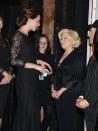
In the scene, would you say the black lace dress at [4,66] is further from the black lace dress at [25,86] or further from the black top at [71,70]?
the black top at [71,70]

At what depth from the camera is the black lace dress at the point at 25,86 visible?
3.07 metres

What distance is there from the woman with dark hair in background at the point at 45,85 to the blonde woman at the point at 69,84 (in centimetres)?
42

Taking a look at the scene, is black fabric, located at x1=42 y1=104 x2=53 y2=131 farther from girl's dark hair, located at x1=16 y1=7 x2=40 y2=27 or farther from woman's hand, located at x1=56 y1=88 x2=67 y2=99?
girl's dark hair, located at x1=16 y1=7 x2=40 y2=27

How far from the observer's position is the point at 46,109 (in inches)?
157

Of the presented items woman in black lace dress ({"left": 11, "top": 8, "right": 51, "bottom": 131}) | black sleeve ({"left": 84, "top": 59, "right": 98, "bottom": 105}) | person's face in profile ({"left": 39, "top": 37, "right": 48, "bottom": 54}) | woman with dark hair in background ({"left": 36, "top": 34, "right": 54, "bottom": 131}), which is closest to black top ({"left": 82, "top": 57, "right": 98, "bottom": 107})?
black sleeve ({"left": 84, "top": 59, "right": 98, "bottom": 105})

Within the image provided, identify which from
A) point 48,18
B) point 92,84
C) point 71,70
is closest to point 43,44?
point 71,70

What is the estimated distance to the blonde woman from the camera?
3.34 meters

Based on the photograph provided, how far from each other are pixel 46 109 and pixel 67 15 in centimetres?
153

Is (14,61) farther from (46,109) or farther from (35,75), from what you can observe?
(46,109)

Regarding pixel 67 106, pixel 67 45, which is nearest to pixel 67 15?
pixel 67 45

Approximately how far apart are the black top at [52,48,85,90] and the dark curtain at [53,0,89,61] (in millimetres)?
673

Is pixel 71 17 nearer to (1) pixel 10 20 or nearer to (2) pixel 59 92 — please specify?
(2) pixel 59 92

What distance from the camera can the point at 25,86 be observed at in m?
3.14

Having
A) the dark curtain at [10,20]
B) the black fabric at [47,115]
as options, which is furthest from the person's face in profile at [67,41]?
the dark curtain at [10,20]
